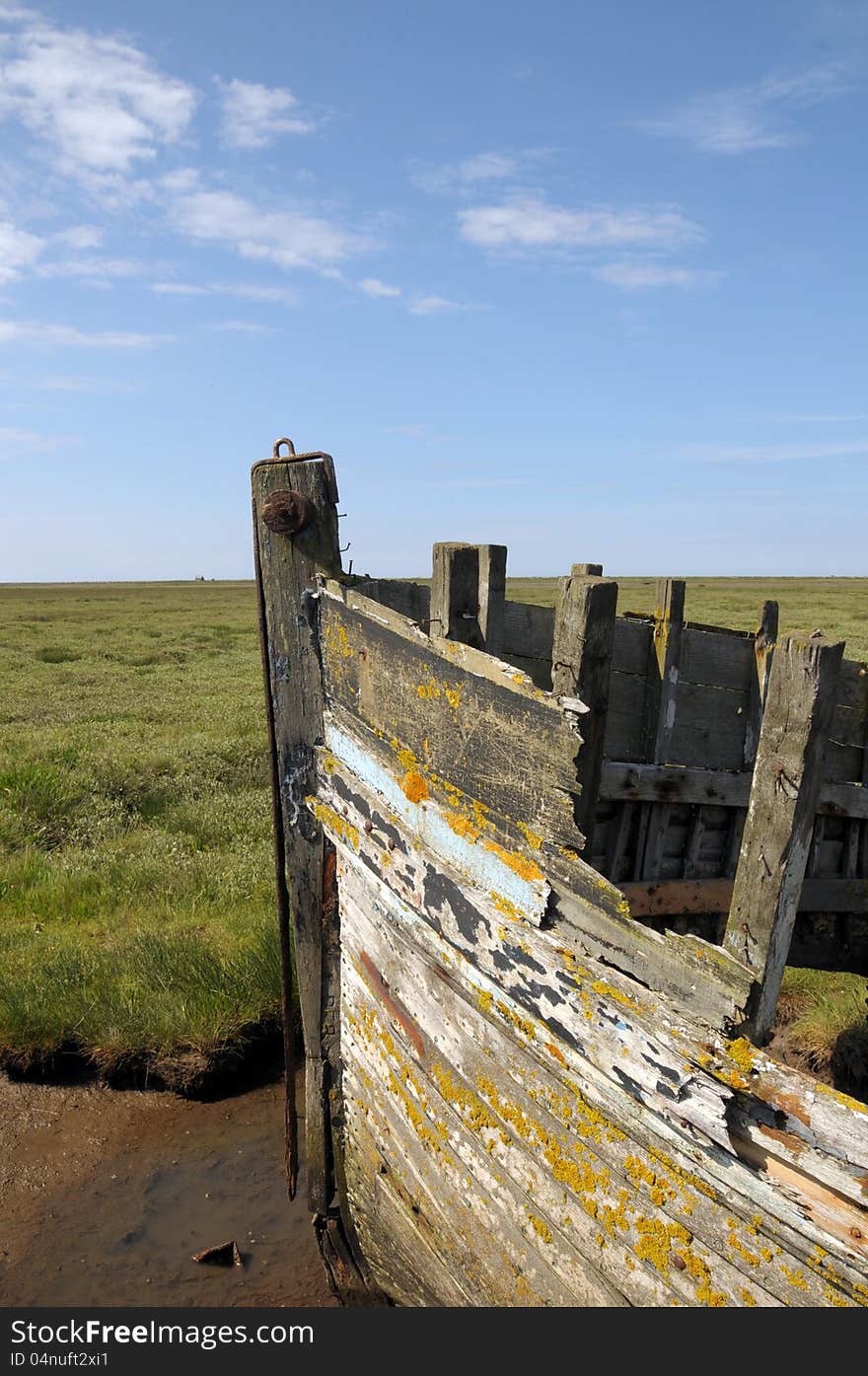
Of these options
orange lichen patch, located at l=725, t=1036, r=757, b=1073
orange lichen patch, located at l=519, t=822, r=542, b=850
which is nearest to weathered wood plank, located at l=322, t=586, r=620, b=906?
orange lichen patch, located at l=519, t=822, r=542, b=850

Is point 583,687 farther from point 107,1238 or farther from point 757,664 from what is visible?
point 107,1238

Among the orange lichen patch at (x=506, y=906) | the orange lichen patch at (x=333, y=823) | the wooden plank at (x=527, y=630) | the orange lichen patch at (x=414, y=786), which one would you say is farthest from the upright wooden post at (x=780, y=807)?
the wooden plank at (x=527, y=630)

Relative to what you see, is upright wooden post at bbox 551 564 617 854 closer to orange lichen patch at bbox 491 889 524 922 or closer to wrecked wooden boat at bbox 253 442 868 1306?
wrecked wooden boat at bbox 253 442 868 1306

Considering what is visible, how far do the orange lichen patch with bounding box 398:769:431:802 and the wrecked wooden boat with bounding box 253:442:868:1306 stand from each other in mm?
13

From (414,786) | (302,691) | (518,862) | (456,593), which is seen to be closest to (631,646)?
(456,593)

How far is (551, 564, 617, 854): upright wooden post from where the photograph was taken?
2781 mm

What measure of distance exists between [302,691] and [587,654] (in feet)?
3.87

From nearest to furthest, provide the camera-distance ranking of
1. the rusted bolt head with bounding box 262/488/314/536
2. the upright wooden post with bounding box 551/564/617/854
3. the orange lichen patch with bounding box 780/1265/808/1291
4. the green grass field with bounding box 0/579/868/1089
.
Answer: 1. the orange lichen patch with bounding box 780/1265/808/1291
2. the upright wooden post with bounding box 551/564/617/854
3. the rusted bolt head with bounding box 262/488/314/536
4. the green grass field with bounding box 0/579/868/1089

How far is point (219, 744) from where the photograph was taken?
11.9 meters

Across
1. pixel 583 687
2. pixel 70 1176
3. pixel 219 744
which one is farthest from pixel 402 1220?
pixel 219 744

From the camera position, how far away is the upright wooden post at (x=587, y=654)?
109 inches

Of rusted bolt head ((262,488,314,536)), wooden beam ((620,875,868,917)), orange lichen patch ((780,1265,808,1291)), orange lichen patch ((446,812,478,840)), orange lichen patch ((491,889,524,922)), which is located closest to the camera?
orange lichen patch ((780,1265,808,1291))

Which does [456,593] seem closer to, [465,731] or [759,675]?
[465,731]

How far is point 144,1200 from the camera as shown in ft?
15.1
